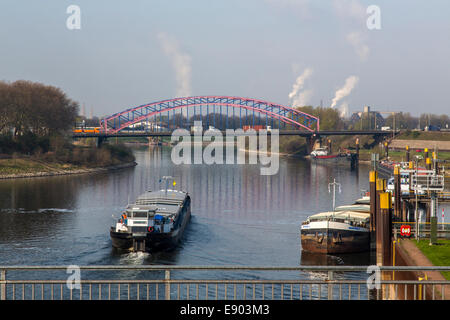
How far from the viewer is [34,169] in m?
83.8

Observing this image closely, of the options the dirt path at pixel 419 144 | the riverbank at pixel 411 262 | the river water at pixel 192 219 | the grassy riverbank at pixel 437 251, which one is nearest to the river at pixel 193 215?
the river water at pixel 192 219

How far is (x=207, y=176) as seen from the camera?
82812 millimetres

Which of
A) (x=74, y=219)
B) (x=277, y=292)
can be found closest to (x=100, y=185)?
(x=74, y=219)

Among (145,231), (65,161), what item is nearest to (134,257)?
(145,231)

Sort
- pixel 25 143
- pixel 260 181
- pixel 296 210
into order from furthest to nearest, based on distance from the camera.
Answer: pixel 25 143, pixel 260 181, pixel 296 210

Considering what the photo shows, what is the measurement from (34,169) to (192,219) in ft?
151

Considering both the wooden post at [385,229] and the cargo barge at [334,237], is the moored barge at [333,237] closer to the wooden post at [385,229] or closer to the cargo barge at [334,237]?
the cargo barge at [334,237]

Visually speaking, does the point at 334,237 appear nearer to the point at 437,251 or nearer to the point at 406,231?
the point at 406,231

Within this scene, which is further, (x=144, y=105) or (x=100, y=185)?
(x=144, y=105)

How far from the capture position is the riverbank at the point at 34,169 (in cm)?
8081

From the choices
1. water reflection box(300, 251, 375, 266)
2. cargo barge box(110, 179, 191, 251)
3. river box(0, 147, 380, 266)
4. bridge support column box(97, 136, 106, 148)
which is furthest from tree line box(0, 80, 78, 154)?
water reflection box(300, 251, 375, 266)
